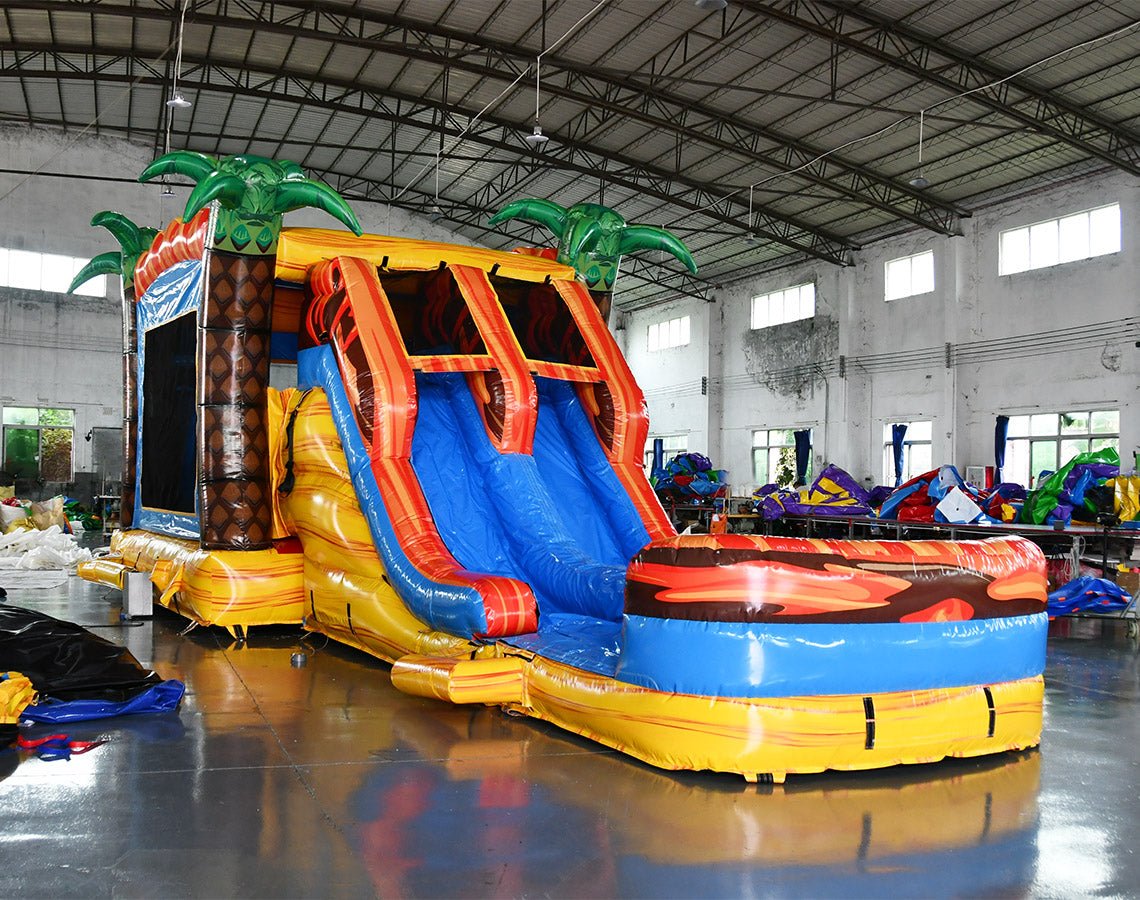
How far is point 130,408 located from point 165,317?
59.3 inches

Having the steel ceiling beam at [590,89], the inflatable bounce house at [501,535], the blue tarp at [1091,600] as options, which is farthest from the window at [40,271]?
the blue tarp at [1091,600]

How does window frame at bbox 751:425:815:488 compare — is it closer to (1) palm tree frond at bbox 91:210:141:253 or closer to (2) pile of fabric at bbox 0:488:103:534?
(2) pile of fabric at bbox 0:488:103:534

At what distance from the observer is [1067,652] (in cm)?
680

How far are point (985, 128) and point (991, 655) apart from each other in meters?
13.5

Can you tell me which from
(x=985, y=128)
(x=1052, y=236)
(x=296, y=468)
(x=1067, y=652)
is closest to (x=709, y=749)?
(x=296, y=468)

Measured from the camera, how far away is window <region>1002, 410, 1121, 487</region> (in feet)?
52.8

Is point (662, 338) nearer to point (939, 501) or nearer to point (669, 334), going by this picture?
point (669, 334)

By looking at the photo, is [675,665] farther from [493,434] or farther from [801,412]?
[801,412]

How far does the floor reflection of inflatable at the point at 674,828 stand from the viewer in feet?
9.02

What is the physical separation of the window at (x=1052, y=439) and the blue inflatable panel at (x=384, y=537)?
1263cm

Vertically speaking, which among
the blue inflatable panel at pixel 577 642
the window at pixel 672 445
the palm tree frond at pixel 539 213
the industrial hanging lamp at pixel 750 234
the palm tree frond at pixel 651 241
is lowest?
the blue inflatable panel at pixel 577 642

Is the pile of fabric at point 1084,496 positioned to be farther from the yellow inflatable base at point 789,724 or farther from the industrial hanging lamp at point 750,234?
the industrial hanging lamp at point 750,234

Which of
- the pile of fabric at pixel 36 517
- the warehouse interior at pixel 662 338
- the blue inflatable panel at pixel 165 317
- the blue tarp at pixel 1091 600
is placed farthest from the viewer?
the pile of fabric at pixel 36 517

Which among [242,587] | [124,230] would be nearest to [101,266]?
[124,230]
